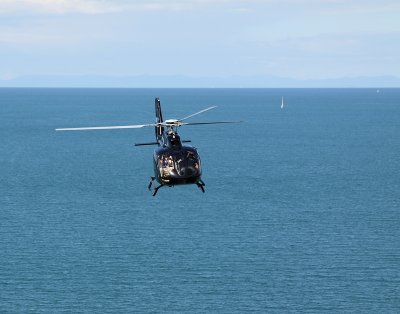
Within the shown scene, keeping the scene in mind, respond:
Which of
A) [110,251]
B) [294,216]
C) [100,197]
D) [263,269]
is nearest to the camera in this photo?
[263,269]

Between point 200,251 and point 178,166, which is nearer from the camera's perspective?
point 178,166

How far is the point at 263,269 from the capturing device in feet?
422

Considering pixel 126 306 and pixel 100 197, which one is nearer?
pixel 126 306

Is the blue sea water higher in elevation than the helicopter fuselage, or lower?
lower

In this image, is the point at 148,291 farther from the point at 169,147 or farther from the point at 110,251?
the point at 169,147

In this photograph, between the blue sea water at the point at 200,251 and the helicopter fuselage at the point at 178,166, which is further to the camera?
the blue sea water at the point at 200,251

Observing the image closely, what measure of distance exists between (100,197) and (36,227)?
31.3 meters

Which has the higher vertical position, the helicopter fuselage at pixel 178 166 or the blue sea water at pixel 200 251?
the helicopter fuselage at pixel 178 166

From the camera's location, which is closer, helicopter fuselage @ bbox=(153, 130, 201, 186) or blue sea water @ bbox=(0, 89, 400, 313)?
helicopter fuselage @ bbox=(153, 130, 201, 186)

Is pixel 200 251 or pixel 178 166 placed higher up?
pixel 178 166

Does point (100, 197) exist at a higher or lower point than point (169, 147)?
lower

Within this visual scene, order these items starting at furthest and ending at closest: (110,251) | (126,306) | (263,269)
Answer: (110,251)
(263,269)
(126,306)

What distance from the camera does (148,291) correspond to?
120438mm

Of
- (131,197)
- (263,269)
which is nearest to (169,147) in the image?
(263,269)
